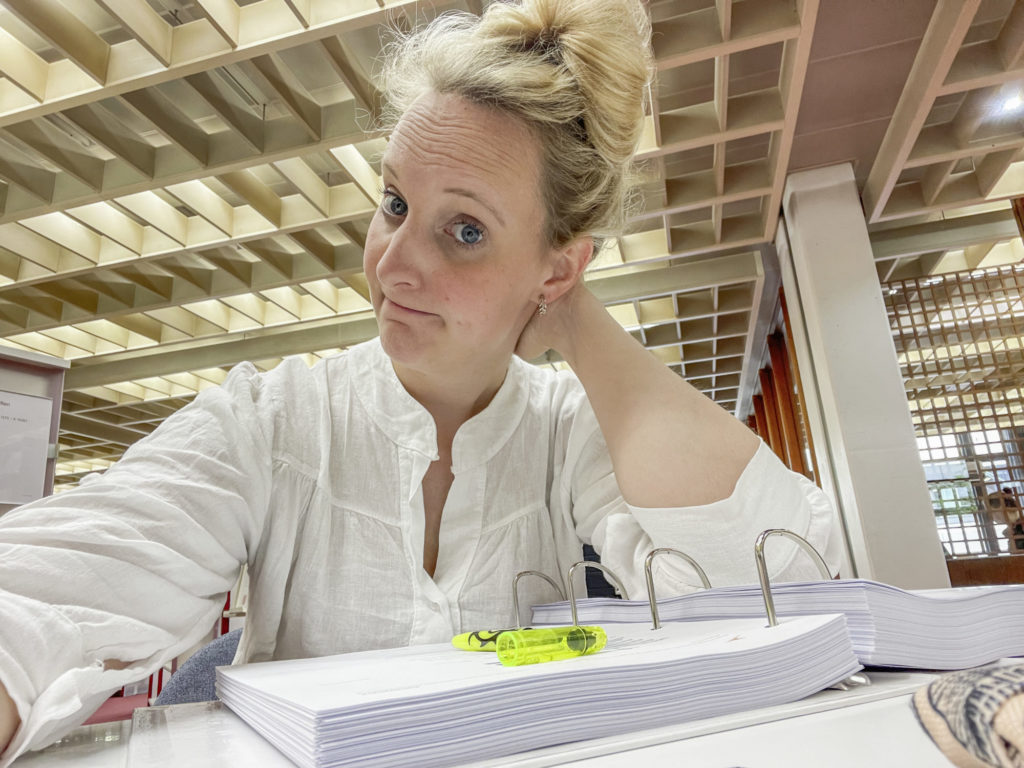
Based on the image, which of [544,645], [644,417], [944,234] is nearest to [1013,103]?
[944,234]

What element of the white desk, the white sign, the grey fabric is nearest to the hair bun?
the white desk

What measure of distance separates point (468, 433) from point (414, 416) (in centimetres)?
7

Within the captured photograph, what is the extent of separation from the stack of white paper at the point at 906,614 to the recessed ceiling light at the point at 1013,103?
149 inches

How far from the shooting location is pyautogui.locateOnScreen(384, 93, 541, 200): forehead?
77cm

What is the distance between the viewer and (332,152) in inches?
135

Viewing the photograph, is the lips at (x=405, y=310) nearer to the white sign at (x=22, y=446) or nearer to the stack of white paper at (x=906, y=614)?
the stack of white paper at (x=906, y=614)

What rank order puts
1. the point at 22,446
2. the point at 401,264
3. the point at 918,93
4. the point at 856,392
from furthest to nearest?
the point at 856,392, the point at 918,93, the point at 22,446, the point at 401,264

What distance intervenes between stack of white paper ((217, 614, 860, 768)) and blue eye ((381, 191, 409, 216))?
53cm

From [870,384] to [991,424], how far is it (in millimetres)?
1526

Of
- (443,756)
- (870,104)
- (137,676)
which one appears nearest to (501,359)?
(137,676)

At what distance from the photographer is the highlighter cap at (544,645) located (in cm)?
44

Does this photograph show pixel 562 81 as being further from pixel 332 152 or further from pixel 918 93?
pixel 918 93

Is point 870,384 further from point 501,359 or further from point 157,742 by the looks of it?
point 157,742

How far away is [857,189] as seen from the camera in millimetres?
4215
